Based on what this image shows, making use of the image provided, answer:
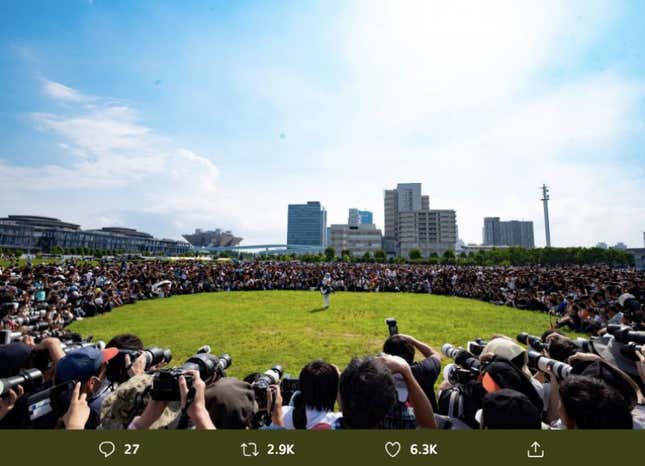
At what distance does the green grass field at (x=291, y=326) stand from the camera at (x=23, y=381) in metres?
4.60

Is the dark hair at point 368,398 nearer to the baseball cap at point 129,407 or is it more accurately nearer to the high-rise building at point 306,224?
the baseball cap at point 129,407

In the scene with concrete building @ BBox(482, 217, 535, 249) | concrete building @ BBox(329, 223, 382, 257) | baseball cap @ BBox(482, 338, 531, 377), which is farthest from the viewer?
concrete building @ BBox(482, 217, 535, 249)

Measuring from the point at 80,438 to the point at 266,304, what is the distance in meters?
15.1

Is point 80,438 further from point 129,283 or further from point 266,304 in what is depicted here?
point 129,283

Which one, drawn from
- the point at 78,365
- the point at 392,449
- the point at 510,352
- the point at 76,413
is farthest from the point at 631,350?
the point at 78,365

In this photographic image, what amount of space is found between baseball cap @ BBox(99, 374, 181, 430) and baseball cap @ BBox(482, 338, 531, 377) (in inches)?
107

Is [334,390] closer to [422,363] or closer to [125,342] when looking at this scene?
[422,363]

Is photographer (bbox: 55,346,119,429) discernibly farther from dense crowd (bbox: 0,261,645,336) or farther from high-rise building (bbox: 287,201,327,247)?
high-rise building (bbox: 287,201,327,247)

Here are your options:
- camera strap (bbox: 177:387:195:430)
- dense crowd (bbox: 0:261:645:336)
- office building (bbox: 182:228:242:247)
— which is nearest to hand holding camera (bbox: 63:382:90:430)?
camera strap (bbox: 177:387:195:430)

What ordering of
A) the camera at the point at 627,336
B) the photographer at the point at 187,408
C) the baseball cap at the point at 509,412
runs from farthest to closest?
the camera at the point at 627,336, the photographer at the point at 187,408, the baseball cap at the point at 509,412

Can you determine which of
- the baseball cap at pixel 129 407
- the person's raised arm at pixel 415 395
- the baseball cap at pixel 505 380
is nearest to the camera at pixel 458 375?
the baseball cap at pixel 505 380

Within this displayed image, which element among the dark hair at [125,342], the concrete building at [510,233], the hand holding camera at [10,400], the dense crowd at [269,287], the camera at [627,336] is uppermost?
the concrete building at [510,233]

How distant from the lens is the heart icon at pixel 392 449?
1.79 meters

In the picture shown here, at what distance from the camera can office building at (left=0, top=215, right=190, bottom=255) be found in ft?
267
